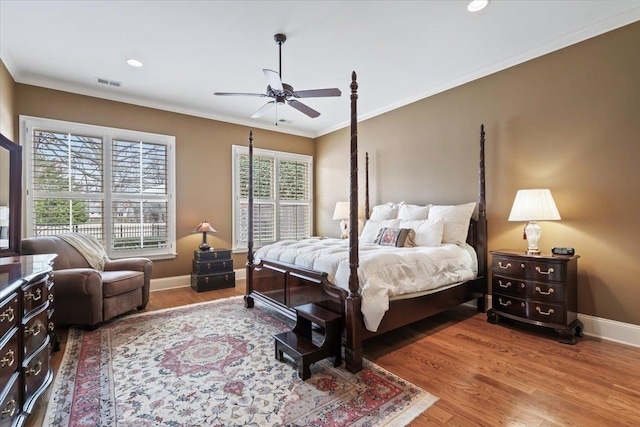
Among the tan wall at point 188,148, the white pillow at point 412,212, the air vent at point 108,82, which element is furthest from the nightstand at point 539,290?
the air vent at point 108,82

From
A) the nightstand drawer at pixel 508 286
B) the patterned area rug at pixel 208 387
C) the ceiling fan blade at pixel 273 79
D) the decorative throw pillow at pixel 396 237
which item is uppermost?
the ceiling fan blade at pixel 273 79

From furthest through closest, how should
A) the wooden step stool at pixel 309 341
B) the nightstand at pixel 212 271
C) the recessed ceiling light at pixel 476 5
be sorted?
1. the nightstand at pixel 212 271
2. the recessed ceiling light at pixel 476 5
3. the wooden step stool at pixel 309 341

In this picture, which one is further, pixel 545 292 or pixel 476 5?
pixel 545 292

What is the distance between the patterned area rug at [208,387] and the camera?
1795mm

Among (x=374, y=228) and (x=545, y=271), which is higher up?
(x=374, y=228)

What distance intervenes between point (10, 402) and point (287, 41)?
11.0ft

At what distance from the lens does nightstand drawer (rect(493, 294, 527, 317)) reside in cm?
304

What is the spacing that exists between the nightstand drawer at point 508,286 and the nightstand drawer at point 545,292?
6 centimetres

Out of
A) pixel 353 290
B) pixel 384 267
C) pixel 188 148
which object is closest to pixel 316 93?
pixel 384 267

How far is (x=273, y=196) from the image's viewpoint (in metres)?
6.05

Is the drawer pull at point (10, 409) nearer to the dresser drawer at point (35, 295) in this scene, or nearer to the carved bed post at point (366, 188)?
the dresser drawer at point (35, 295)

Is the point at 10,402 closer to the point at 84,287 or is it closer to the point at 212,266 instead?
the point at 84,287

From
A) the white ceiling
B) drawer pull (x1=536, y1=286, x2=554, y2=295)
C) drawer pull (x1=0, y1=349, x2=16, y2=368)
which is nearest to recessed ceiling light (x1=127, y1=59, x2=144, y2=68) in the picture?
the white ceiling

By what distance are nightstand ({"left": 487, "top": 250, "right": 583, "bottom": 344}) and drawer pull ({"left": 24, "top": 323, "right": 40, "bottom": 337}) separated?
12.5 ft
